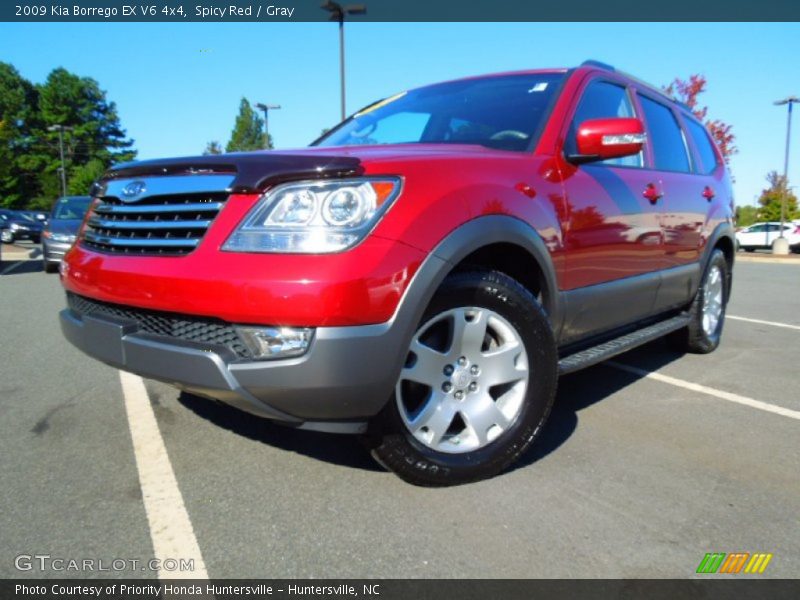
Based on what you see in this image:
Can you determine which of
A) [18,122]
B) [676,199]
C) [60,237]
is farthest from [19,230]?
[18,122]

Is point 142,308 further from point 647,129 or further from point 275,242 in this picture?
point 647,129

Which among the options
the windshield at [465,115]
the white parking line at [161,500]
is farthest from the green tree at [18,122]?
the white parking line at [161,500]

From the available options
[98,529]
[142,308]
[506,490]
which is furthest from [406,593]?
[142,308]

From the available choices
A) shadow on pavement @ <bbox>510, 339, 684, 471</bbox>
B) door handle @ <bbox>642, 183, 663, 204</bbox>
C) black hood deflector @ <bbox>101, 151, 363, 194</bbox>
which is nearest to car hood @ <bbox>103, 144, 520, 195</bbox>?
black hood deflector @ <bbox>101, 151, 363, 194</bbox>

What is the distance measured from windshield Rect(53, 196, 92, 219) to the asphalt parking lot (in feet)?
30.7

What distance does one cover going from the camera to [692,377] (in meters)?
4.16

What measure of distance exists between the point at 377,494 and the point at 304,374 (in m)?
0.66

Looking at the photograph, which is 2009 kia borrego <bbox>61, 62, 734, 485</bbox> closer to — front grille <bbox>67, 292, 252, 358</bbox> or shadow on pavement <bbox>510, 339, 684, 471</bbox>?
front grille <bbox>67, 292, 252, 358</bbox>

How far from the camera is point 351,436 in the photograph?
9.58 feet

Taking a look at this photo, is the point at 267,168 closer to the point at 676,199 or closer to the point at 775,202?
the point at 676,199

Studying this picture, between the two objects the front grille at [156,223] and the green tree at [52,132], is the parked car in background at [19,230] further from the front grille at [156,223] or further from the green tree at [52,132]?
the green tree at [52,132]

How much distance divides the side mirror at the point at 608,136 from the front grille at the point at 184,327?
1819 mm

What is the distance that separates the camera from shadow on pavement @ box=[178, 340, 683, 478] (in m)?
2.67
